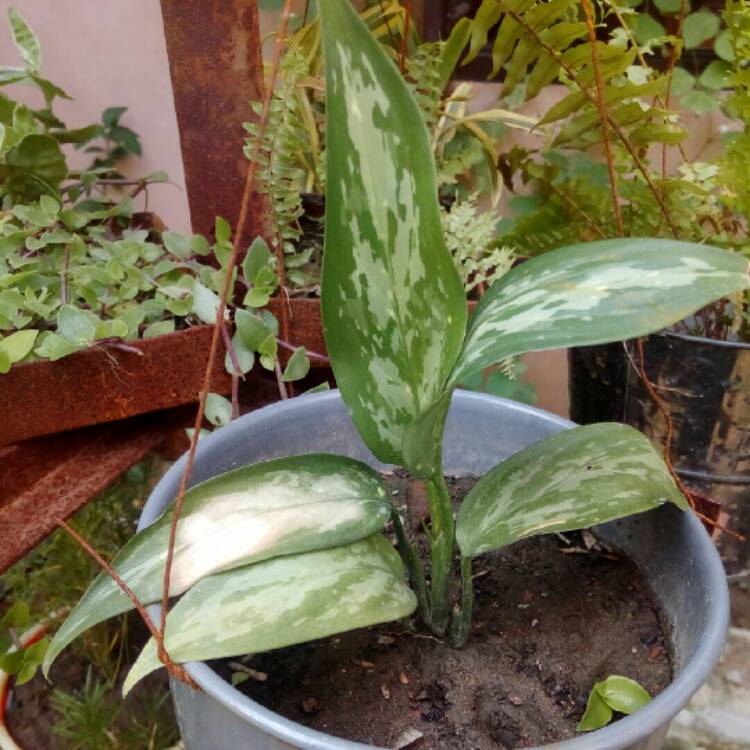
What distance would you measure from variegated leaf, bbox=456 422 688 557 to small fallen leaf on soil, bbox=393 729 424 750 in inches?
4.2

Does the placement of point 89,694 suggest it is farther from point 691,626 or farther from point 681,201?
point 681,201

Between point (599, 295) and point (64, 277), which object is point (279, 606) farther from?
point (64, 277)

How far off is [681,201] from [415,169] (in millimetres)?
449

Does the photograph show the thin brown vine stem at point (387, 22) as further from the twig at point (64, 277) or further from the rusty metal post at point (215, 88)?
the twig at point (64, 277)

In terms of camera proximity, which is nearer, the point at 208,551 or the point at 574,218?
the point at 208,551

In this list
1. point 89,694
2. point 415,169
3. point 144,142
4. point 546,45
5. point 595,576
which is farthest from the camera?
point 144,142

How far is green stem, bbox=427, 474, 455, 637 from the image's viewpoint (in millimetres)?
466

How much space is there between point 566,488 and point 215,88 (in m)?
0.45

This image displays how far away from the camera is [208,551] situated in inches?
16.4

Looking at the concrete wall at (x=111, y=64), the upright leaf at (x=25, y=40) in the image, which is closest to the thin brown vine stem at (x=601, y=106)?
the upright leaf at (x=25, y=40)

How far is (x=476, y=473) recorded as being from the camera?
2.10ft

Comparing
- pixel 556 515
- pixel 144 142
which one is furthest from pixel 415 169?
pixel 144 142

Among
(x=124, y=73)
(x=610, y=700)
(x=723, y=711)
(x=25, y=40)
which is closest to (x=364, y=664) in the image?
(x=610, y=700)

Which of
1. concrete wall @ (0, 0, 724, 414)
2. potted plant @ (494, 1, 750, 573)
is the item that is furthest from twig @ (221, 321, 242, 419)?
concrete wall @ (0, 0, 724, 414)
